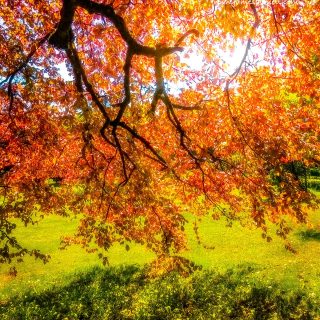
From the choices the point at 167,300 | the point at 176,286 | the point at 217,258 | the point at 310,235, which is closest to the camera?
the point at 167,300

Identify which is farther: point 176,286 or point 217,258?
point 217,258

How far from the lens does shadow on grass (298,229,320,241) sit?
2102 cm

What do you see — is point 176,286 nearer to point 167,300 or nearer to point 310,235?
point 167,300

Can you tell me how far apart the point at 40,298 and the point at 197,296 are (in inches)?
238

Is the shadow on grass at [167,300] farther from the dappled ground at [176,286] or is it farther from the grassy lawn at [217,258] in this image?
the grassy lawn at [217,258]

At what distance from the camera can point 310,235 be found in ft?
70.4

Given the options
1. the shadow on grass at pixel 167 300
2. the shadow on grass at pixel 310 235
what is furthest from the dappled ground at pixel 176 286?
the shadow on grass at pixel 310 235

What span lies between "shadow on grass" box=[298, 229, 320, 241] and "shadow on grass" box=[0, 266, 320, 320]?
23.4 ft

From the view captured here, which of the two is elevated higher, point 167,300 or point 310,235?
point 310,235

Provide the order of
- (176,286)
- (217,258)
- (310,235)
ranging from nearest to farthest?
(176,286), (217,258), (310,235)

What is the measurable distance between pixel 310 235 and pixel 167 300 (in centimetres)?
1195

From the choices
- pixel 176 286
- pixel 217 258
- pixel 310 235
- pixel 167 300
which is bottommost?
pixel 167 300

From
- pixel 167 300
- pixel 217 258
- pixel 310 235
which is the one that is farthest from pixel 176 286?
pixel 310 235

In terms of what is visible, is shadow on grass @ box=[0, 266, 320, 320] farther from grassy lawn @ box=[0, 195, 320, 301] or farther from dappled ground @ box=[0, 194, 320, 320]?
grassy lawn @ box=[0, 195, 320, 301]
